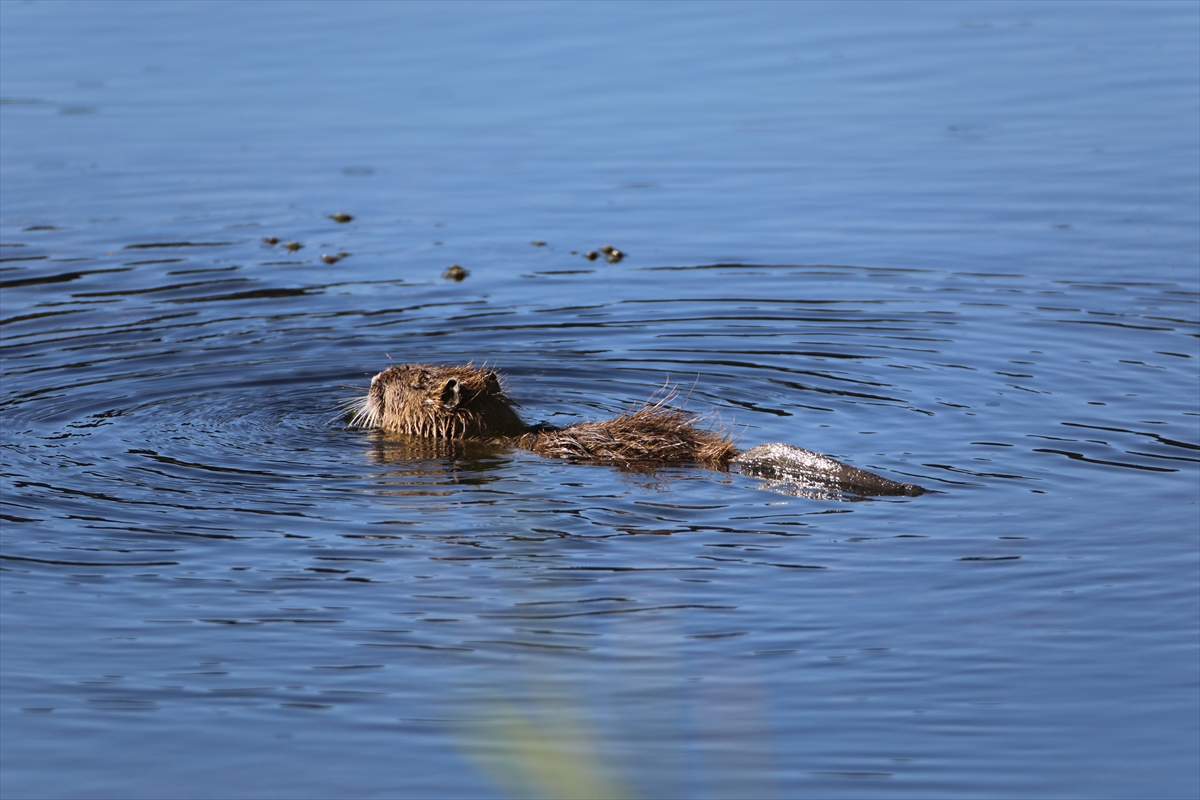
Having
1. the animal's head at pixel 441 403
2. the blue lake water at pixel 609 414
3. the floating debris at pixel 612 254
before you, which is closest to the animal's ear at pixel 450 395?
the animal's head at pixel 441 403

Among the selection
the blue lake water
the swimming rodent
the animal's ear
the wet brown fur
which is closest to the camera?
the blue lake water

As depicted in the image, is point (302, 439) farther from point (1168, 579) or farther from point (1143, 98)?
point (1143, 98)

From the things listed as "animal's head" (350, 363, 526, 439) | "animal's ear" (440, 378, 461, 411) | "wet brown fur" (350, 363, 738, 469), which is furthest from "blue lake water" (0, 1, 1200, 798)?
"animal's ear" (440, 378, 461, 411)

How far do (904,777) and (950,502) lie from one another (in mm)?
3254

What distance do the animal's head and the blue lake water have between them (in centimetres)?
28

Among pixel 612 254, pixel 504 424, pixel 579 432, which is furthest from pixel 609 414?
pixel 612 254

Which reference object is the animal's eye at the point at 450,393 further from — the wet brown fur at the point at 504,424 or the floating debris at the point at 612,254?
the floating debris at the point at 612,254

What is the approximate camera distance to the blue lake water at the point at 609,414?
19.8 ft

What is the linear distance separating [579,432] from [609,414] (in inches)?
46.0

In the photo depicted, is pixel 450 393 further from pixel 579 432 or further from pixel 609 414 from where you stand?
pixel 609 414

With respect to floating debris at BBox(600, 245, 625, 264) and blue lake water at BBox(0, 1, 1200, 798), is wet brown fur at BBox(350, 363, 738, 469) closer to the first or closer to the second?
blue lake water at BBox(0, 1, 1200, 798)

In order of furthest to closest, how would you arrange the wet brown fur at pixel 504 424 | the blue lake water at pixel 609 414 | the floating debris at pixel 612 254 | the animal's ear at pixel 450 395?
the floating debris at pixel 612 254 → the animal's ear at pixel 450 395 → the wet brown fur at pixel 504 424 → the blue lake water at pixel 609 414

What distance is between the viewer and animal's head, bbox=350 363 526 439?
998 centimetres

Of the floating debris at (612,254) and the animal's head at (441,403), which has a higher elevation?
the floating debris at (612,254)
